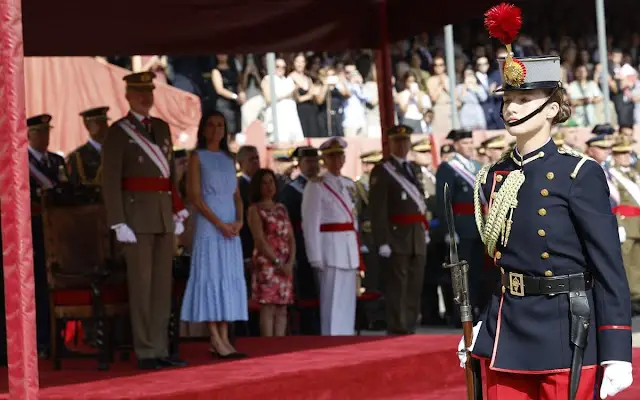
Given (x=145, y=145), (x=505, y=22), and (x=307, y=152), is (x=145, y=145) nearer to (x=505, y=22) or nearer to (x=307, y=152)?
(x=307, y=152)

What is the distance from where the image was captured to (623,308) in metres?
4.95

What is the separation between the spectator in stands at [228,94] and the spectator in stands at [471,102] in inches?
142

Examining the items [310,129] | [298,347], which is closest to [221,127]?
[298,347]

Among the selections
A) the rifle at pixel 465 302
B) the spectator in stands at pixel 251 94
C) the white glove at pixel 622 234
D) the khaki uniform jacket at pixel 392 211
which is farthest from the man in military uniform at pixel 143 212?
the spectator in stands at pixel 251 94

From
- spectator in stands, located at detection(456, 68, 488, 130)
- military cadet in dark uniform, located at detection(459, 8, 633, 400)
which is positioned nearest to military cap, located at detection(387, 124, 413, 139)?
spectator in stands, located at detection(456, 68, 488, 130)

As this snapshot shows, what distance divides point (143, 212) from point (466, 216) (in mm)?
4937

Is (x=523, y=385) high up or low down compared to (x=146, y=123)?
down

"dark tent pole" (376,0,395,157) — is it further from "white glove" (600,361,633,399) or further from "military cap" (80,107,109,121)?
"white glove" (600,361,633,399)

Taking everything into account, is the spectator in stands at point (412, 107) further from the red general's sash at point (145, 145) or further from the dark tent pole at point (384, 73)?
the red general's sash at point (145, 145)

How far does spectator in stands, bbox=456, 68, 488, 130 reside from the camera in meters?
19.5

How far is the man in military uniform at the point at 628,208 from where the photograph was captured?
15164 millimetres

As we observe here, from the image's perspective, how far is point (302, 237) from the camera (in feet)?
41.9

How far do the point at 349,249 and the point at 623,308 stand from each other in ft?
24.8

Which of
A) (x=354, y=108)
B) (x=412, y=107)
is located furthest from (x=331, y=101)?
(x=412, y=107)
